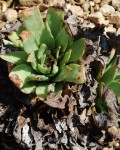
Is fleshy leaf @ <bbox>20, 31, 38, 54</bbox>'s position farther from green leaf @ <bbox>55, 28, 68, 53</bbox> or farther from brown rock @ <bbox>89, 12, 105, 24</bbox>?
brown rock @ <bbox>89, 12, 105, 24</bbox>

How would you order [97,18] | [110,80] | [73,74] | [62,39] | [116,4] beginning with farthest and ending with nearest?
[116,4], [97,18], [110,80], [62,39], [73,74]

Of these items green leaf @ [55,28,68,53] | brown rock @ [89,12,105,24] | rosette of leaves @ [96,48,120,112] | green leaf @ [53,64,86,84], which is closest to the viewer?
green leaf @ [53,64,86,84]

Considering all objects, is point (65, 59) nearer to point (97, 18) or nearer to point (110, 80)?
point (110, 80)

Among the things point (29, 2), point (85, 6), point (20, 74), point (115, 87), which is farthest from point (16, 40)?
point (85, 6)

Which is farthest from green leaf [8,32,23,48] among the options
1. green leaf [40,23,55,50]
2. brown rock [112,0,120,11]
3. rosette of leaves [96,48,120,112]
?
brown rock [112,0,120,11]

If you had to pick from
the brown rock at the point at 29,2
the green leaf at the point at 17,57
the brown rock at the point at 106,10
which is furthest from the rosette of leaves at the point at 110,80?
the brown rock at the point at 29,2
